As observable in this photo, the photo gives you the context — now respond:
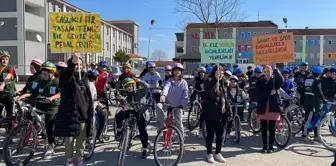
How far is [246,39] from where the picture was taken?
57656 millimetres

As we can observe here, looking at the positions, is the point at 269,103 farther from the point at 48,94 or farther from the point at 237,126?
the point at 48,94

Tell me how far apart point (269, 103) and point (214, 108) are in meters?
1.52

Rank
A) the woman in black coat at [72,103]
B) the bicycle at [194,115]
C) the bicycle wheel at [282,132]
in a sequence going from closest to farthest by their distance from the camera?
1. the woman in black coat at [72,103]
2. the bicycle wheel at [282,132]
3. the bicycle at [194,115]

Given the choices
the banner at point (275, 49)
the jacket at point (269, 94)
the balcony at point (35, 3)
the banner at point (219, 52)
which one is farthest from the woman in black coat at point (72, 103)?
the balcony at point (35, 3)

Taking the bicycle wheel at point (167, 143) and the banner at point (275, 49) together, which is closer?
the bicycle wheel at point (167, 143)

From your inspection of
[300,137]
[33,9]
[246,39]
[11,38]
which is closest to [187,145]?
[300,137]

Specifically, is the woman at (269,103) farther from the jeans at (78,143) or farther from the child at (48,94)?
the child at (48,94)

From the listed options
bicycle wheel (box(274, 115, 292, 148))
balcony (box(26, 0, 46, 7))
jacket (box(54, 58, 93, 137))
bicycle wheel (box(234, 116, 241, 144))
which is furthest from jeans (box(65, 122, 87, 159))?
balcony (box(26, 0, 46, 7))

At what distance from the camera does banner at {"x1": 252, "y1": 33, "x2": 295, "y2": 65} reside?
7.57 m

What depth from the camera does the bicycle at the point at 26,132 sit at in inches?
199

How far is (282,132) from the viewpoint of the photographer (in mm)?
6797

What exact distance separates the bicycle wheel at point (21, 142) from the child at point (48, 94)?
0.55m

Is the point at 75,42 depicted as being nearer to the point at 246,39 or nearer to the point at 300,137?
the point at 300,137

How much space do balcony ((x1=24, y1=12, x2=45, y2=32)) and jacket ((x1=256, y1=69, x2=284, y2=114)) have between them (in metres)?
32.6
